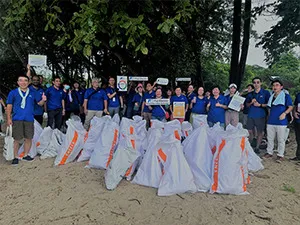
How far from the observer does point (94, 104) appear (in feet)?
20.1

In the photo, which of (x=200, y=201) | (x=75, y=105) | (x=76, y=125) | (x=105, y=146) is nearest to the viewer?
(x=200, y=201)

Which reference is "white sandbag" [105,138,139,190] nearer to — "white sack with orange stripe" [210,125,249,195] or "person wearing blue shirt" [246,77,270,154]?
"white sack with orange stripe" [210,125,249,195]

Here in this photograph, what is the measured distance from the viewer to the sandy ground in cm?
291

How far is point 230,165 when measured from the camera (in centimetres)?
342

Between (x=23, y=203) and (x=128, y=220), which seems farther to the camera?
(x=23, y=203)

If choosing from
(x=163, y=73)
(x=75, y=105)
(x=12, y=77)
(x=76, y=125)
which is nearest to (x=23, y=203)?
(x=76, y=125)

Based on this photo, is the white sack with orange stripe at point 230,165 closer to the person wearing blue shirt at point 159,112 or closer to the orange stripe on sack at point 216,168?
the orange stripe on sack at point 216,168

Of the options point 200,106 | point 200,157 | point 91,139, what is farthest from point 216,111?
point 91,139

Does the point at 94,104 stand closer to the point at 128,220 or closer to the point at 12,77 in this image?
the point at 128,220

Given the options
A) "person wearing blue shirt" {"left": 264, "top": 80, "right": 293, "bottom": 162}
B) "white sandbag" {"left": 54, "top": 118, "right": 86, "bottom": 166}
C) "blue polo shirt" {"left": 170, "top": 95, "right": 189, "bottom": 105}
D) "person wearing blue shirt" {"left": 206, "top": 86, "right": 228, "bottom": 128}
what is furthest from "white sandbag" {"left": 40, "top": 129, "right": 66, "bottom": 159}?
"person wearing blue shirt" {"left": 264, "top": 80, "right": 293, "bottom": 162}

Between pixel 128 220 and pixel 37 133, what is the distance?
2.92 metres

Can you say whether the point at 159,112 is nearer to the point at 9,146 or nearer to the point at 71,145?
the point at 71,145

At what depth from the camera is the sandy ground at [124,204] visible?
291cm

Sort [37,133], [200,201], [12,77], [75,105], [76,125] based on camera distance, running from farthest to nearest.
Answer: [12,77] < [75,105] < [37,133] < [76,125] < [200,201]
